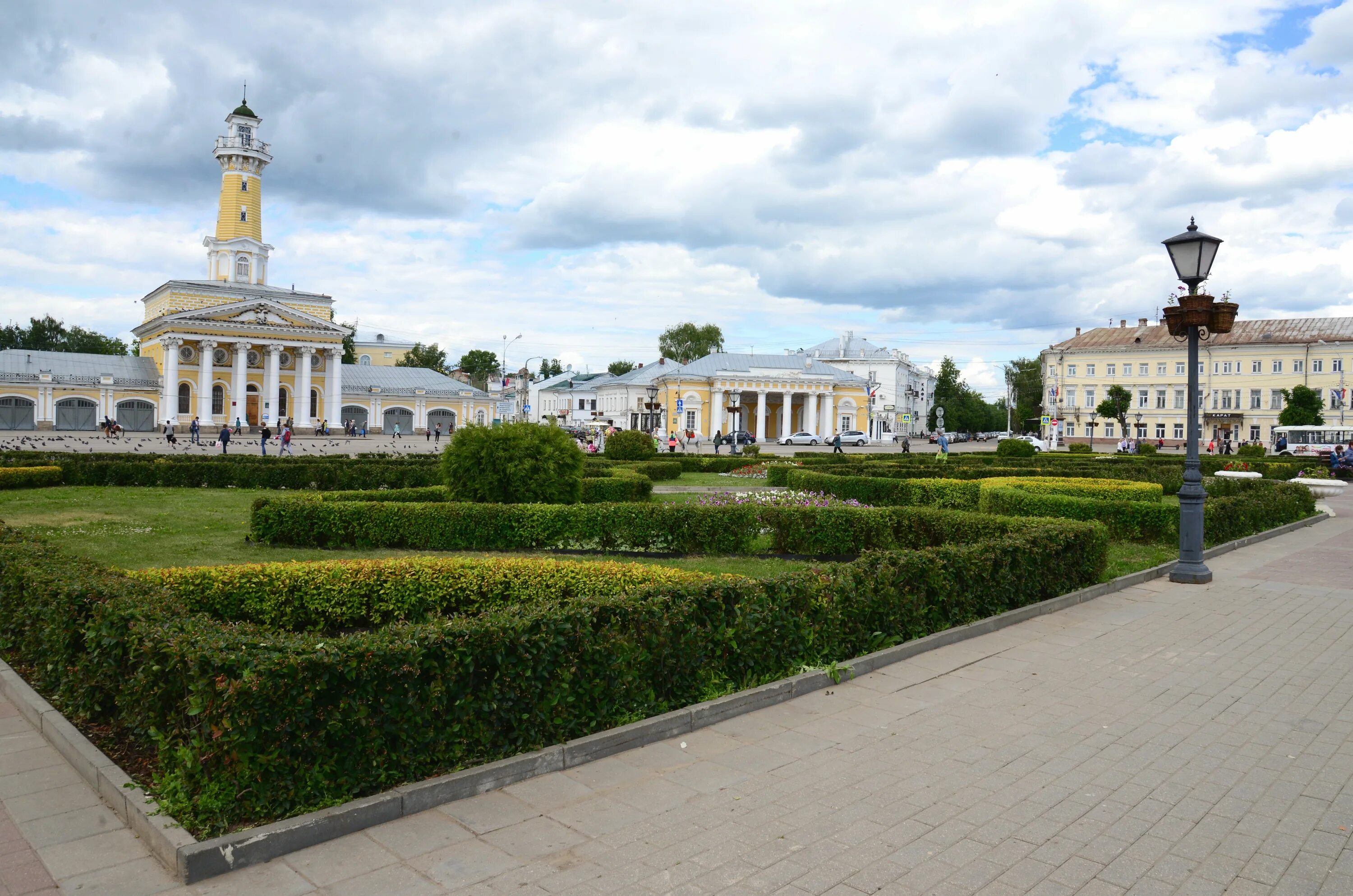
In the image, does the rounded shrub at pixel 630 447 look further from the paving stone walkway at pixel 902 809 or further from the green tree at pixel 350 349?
the green tree at pixel 350 349

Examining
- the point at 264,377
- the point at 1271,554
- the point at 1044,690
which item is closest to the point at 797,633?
the point at 1044,690

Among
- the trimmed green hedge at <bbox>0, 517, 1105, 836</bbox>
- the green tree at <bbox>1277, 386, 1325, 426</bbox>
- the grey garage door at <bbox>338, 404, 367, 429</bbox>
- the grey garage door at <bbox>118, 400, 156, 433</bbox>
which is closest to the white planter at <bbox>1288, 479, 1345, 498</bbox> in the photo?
the trimmed green hedge at <bbox>0, 517, 1105, 836</bbox>

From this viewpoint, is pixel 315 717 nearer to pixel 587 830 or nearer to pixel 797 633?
pixel 587 830

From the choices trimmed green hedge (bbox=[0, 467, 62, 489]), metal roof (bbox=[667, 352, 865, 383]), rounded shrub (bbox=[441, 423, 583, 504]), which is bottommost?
trimmed green hedge (bbox=[0, 467, 62, 489])

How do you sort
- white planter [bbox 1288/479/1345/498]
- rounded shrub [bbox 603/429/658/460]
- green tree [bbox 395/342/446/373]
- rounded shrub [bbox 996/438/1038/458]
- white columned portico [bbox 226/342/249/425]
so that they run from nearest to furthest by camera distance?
white planter [bbox 1288/479/1345/498], rounded shrub [bbox 603/429/658/460], rounded shrub [bbox 996/438/1038/458], white columned portico [bbox 226/342/249/425], green tree [bbox 395/342/446/373]

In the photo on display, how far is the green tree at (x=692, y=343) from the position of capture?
109m

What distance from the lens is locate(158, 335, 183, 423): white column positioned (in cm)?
6162

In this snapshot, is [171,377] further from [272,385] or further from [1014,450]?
[1014,450]

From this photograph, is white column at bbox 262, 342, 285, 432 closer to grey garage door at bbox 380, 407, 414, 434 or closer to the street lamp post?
grey garage door at bbox 380, 407, 414, 434

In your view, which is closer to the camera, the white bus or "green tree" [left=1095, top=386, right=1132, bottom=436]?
the white bus

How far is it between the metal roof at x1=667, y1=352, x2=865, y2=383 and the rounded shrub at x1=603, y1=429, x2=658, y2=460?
47.4m

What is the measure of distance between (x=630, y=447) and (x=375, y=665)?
1115 inches

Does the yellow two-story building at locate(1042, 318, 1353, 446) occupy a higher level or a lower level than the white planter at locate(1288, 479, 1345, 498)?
higher

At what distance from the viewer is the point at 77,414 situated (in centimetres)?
6084
